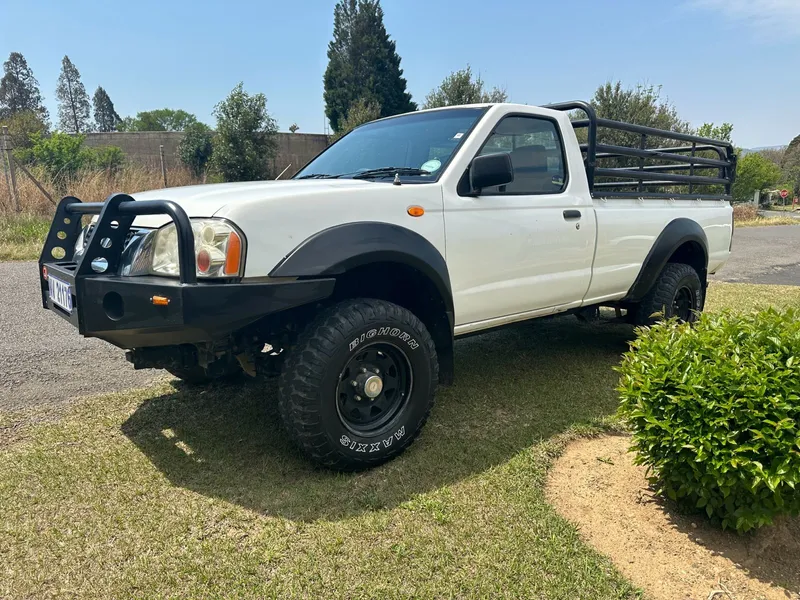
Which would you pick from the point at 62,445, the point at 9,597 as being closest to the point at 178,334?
the point at 9,597

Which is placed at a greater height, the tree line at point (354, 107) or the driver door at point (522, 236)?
the tree line at point (354, 107)

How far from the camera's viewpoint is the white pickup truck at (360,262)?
2.52m

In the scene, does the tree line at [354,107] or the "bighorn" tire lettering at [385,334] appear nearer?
the "bighorn" tire lettering at [385,334]

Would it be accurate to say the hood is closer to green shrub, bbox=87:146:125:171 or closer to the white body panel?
the white body panel

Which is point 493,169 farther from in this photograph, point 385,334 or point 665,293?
point 665,293

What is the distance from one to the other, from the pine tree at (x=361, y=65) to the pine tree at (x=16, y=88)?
2194 inches

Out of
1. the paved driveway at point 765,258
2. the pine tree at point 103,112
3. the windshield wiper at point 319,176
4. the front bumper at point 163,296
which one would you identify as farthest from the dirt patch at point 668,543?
the pine tree at point 103,112

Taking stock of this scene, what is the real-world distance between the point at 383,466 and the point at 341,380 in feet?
1.74

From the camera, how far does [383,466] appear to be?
3.04 m

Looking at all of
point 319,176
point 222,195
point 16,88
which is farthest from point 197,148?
point 16,88

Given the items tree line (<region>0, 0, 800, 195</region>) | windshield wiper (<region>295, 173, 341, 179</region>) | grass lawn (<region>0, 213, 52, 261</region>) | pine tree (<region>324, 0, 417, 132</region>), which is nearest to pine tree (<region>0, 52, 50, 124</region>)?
tree line (<region>0, 0, 800, 195</region>)

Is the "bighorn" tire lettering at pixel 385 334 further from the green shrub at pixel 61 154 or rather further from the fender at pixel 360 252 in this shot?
the green shrub at pixel 61 154

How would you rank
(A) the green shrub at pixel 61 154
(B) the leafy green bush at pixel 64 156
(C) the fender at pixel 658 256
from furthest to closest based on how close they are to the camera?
1. (A) the green shrub at pixel 61 154
2. (B) the leafy green bush at pixel 64 156
3. (C) the fender at pixel 658 256

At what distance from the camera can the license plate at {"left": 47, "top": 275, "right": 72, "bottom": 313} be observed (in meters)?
2.85
